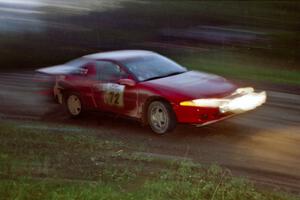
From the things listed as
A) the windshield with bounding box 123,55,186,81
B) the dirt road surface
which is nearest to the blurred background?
the dirt road surface

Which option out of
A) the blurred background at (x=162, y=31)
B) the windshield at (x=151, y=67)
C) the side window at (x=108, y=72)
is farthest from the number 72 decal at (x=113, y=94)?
the blurred background at (x=162, y=31)

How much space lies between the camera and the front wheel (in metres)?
8.86

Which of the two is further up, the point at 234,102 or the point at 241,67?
the point at 241,67

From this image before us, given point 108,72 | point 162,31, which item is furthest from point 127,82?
point 162,31

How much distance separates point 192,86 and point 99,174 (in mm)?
2718

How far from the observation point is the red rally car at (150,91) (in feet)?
28.2

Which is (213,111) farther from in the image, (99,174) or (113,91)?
(99,174)

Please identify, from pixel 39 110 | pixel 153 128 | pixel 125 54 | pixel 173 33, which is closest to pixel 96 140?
pixel 153 128

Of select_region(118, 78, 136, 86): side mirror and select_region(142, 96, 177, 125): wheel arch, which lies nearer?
select_region(142, 96, 177, 125): wheel arch

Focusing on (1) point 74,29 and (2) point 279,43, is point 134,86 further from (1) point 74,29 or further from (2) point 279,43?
(1) point 74,29

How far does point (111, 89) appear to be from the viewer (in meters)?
9.53

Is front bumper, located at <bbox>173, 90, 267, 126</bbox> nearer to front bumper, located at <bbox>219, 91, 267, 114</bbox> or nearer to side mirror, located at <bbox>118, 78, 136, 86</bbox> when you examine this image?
front bumper, located at <bbox>219, 91, 267, 114</bbox>

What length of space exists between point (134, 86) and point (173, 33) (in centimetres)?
1750

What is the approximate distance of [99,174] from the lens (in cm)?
691
